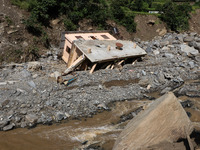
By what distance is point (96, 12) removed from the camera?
18859 millimetres

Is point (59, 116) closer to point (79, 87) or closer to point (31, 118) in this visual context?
point (31, 118)

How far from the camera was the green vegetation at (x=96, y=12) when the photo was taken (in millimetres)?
15719

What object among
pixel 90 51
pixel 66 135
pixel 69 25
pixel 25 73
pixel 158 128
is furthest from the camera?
pixel 69 25

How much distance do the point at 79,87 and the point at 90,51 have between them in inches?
113

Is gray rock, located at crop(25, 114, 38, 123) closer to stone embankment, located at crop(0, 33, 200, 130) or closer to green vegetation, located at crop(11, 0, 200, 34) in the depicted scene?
stone embankment, located at crop(0, 33, 200, 130)

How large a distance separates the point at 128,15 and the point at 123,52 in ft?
30.4

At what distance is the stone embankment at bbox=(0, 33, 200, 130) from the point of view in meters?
8.22

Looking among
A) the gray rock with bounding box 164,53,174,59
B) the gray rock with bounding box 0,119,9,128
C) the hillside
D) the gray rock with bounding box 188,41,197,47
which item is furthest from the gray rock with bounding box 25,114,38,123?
the gray rock with bounding box 188,41,197,47

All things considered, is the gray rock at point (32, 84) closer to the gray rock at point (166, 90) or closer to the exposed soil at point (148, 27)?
the gray rock at point (166, 90)

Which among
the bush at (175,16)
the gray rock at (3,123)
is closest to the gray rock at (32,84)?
the gray rock at (3,123)

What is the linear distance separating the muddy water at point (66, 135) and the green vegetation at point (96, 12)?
10049 millimetres

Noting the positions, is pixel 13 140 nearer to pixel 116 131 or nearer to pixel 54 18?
pixel 116 131

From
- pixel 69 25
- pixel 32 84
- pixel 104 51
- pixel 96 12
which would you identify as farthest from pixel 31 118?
pixel 96 12

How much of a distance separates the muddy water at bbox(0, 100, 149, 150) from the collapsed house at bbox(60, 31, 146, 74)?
163 inches
